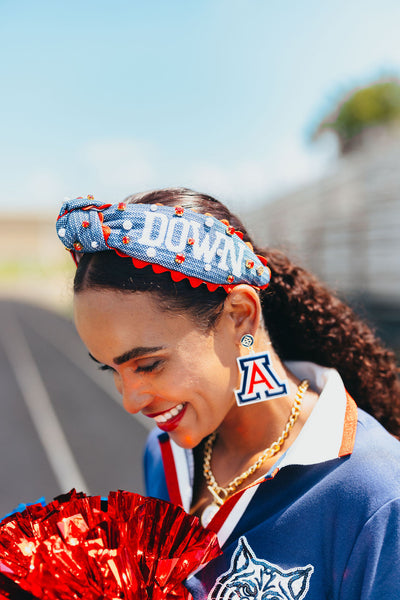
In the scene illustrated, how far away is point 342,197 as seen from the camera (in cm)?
1339

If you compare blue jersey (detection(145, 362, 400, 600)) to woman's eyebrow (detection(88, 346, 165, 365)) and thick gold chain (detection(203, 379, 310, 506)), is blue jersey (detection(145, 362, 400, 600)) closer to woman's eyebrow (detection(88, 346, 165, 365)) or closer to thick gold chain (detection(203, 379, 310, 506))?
thick gold chain (detection(203, 379, 310, 506))

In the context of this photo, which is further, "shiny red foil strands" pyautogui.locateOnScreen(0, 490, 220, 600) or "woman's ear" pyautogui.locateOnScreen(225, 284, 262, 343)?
"woman's ear" pyautogui.locateOnScreen(225, 284, 262, 343)

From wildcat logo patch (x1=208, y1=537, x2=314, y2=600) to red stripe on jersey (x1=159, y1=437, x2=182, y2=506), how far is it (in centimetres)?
38

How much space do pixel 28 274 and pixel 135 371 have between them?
51.5 m

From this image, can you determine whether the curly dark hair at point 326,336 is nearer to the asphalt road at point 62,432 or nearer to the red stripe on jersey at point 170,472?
the red stripe on jersey at point 170,472

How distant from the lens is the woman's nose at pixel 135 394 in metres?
1.34

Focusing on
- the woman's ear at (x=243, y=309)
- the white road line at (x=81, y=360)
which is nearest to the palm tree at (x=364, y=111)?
the white road line at (x=81, y=360)

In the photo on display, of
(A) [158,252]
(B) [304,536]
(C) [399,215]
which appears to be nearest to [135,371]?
(A) [158,252]

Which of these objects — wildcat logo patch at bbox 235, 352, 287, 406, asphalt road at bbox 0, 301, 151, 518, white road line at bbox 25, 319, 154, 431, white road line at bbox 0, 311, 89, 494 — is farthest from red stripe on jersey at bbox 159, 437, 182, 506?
white road line at bbox 25, 319, 154, 431

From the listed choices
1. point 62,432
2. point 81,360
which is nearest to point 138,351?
point 62,432

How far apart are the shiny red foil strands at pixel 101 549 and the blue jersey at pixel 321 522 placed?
109 millimetres

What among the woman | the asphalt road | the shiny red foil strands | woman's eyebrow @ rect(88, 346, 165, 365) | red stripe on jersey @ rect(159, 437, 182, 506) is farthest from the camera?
the asphalt road

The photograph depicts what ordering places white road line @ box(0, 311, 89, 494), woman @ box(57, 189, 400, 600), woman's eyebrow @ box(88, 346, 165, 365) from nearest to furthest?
woman @ box(57, 189, 400, 600), woman's eyebrow @ box(88, 346, 165, 365), white road line @ box(0, 311, 89, 494)

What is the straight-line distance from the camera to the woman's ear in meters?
1.34
